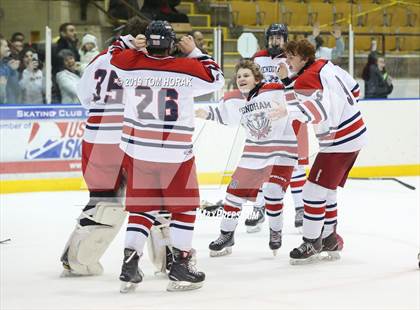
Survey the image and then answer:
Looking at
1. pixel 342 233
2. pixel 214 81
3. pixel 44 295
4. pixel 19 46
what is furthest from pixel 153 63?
pixel 19 46

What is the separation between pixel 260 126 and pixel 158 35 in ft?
3.63

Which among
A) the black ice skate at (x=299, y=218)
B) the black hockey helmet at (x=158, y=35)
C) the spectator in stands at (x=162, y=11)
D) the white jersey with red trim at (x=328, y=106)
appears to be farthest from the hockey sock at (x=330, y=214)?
the spectator in stands at (x=162, y=11)

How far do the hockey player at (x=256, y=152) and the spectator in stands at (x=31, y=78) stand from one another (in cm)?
297

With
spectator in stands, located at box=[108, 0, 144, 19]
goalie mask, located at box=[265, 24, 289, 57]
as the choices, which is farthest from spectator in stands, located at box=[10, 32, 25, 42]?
goalie mask, located at box=[265, 24, 289, 57]

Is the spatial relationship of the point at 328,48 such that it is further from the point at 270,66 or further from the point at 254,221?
the point at 254,221

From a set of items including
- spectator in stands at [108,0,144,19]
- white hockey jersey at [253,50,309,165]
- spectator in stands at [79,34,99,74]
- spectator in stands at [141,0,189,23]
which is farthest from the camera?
spectator in stands at [141,0,189,23]

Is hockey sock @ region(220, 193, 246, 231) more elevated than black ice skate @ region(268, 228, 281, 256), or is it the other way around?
hockey sock @ region(220, 193, 246, 231)

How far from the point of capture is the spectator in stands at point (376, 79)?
8.21m

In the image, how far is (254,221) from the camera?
5.41m

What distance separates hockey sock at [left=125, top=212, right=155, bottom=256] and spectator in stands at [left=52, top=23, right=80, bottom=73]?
3813 mm

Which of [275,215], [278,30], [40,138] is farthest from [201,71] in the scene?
[40,138]

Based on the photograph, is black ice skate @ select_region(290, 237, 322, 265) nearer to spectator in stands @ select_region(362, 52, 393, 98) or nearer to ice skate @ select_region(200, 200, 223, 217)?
ice skate @ select_region(200, 200, 223, 217)

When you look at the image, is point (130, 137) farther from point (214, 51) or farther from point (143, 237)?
point (214, 51)

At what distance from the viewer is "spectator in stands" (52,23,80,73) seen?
24.1 ft
